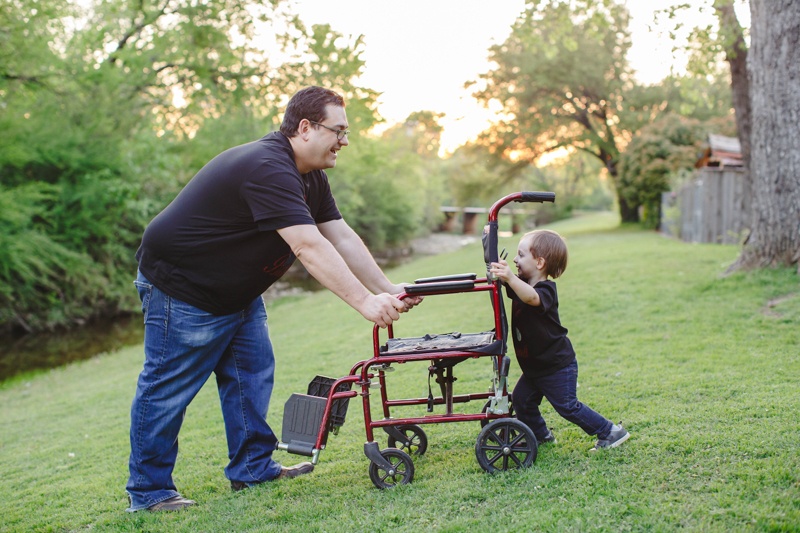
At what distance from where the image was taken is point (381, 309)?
138 inches

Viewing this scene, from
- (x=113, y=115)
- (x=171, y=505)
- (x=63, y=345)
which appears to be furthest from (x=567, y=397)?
(x=113, y=115)

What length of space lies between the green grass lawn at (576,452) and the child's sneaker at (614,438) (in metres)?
0.07

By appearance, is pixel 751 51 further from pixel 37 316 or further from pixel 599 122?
pixel 599 122

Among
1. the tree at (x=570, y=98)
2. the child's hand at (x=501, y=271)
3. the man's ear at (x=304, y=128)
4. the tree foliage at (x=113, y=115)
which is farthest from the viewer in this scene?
the tree at (x=570, y=98)

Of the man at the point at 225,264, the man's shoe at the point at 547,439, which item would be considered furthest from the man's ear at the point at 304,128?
the man's shoe at the point at 547,439

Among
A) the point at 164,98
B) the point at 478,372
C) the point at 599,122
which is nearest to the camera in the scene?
the point at 478,372

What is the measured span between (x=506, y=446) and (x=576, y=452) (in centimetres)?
46

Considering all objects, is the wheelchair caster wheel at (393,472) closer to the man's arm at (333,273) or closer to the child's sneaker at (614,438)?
the man's arm at (333,273)

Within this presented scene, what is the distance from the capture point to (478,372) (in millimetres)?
6559

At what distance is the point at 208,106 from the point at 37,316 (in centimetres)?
724

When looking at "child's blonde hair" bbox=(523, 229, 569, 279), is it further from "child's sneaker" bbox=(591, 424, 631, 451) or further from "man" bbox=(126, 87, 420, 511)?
"child's sneaker" bbox=(591, 424, 631, 451)

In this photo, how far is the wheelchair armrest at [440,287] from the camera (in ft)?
11.9

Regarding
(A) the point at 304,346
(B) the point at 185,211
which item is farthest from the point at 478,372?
(A) the point at 304,346

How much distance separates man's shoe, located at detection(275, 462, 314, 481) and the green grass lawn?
9 cm
